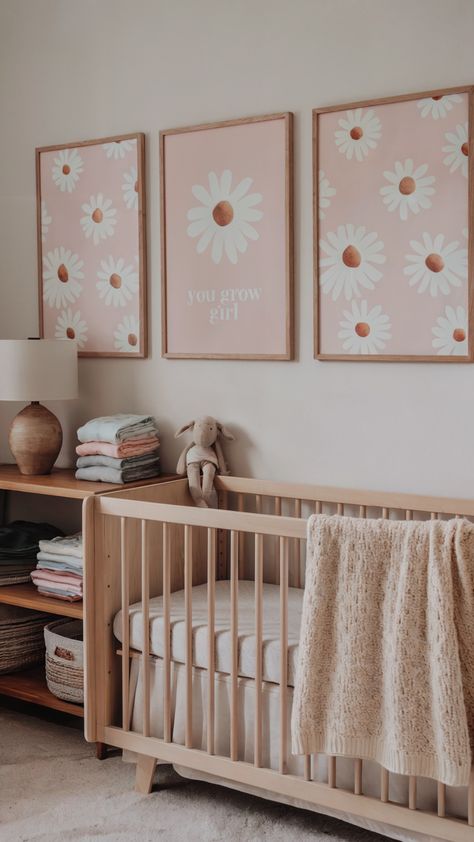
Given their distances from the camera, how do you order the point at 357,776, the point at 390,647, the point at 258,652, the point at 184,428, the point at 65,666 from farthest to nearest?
the point at 184,428 → the point at 65,666 → the point at 258,652 → the point at 357,776 → the point at 390,647

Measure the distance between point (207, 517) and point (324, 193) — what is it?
0.99m

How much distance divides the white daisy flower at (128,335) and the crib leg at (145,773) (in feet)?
4.15

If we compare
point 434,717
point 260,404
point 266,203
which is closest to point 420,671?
point 434,717

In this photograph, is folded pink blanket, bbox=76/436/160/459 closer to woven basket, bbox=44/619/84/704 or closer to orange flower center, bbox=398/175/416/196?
woven basket, bbox=44/619/84/704

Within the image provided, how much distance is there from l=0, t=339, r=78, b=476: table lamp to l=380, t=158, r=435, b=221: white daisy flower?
1081 millimetres

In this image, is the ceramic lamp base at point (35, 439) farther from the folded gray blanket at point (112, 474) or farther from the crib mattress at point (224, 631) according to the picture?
the crib mattress at point (224, 631)

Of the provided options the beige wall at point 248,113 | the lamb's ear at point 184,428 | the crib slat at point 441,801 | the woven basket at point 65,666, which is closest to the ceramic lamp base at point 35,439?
the beige wall at point 248,113

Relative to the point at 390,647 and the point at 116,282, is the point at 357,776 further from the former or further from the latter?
the point at 116,282

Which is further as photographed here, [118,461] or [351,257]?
[118,461]

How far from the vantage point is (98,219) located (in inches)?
121

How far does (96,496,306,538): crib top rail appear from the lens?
2049mm

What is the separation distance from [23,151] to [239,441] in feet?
4.27

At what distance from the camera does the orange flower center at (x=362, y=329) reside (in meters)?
2.56

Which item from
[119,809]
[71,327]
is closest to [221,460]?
[71,327]
